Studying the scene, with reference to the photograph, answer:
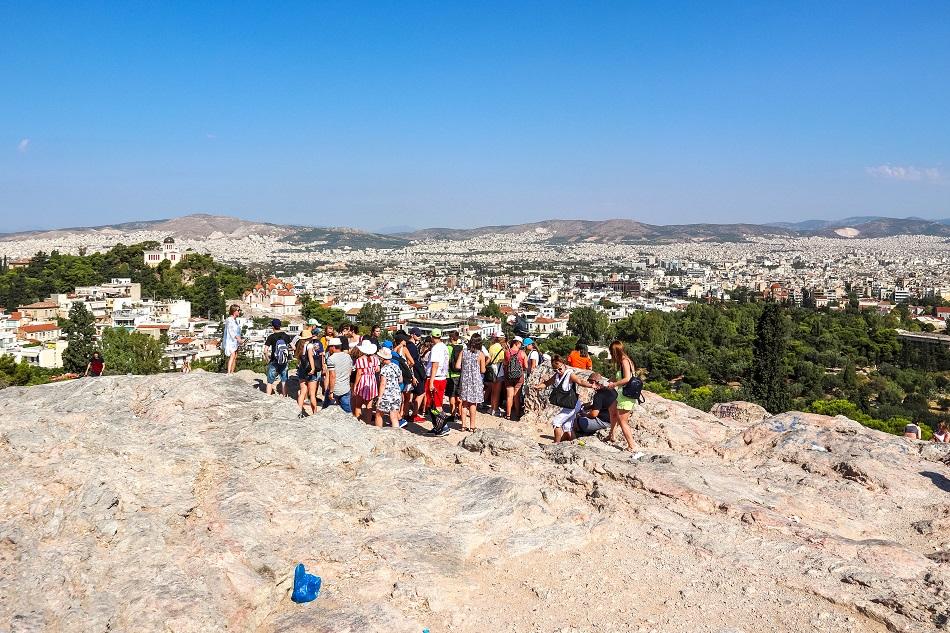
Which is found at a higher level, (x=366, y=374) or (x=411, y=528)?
(x=366, y=374)

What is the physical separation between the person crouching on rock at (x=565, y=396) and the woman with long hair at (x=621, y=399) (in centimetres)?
30

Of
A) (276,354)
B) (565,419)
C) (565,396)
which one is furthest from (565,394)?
(276,354)

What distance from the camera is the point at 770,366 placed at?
3100cm

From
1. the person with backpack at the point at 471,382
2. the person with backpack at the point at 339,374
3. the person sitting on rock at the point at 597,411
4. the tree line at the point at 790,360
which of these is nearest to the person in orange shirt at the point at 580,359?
the person sitting on rock at the point at 597,411

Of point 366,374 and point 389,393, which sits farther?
point 366,374

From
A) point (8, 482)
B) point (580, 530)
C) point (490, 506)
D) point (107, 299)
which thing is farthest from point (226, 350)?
point (107, 299)

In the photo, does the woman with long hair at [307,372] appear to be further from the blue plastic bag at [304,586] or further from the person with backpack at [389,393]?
the blue plastic bag at [304,586]

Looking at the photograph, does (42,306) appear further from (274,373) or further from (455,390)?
(455,390)

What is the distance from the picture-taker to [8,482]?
523 cm

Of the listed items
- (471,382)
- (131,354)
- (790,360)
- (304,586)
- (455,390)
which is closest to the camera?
(304,586)

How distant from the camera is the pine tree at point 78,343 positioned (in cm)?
3381

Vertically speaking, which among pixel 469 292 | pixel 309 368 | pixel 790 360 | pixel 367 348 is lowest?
pixel 469 292

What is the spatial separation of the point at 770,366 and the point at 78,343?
3234 centimetres

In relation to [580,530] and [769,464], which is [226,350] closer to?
[580,530]
